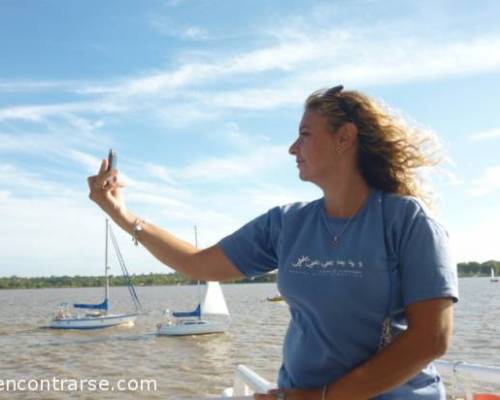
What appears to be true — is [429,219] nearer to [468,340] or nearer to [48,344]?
[468,340]

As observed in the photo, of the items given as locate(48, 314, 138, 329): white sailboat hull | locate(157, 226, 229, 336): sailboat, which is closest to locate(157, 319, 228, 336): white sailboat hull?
locate(157, 226, 229, 336): sailboat

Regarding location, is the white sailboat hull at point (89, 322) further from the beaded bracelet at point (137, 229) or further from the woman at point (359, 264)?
the woman at point (359, 264)

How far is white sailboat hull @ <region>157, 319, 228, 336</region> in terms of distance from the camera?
109 ft

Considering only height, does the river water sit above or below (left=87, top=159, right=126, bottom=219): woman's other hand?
below

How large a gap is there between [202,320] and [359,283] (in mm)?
34062

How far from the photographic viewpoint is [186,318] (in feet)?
121

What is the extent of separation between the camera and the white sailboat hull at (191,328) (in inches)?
1312

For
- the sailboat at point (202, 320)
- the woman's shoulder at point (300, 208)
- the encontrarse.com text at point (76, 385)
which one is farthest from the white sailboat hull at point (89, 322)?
the woman's shoulder at point (300, 208)

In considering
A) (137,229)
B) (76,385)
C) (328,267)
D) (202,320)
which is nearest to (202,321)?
(202,320)

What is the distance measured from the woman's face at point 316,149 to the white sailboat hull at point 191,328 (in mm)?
32118

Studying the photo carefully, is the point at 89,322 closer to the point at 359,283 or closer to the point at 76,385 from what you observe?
the point at 76,385

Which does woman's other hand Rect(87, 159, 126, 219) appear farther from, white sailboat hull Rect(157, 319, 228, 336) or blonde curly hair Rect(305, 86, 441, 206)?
Answer: white sailboat hull Rect(157, 319, 228, 336)

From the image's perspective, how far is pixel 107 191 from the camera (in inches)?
94.9

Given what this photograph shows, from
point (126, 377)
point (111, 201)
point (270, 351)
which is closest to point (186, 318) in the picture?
point (270, 351)
